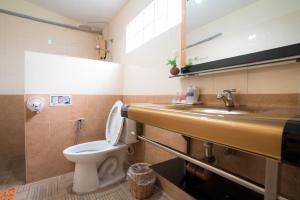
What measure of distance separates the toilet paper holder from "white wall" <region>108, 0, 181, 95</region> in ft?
3.31

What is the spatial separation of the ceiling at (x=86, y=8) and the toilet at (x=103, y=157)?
147 cm

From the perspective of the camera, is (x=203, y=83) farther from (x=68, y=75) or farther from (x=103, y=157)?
(x=68, y=75)

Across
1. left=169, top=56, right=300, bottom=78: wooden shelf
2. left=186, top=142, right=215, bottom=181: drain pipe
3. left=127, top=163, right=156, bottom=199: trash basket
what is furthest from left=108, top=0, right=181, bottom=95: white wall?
left=127, top=163, right=156, bottom=199: trash basket

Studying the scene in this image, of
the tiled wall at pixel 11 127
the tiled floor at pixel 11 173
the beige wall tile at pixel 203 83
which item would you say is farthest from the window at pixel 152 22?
the tiled floor at pixel 11 173

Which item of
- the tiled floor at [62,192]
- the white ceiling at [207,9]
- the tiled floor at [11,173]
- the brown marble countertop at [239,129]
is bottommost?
the tiled floor at [62,192]

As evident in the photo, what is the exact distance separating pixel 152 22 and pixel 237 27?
1014mm

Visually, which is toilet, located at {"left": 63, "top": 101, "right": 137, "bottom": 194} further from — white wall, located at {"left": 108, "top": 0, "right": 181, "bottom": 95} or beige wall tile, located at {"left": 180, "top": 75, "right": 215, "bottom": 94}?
beige wall tile, located at {"left": 180, "top": 75, "right": 215, "bottom": 94}

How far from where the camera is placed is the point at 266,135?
35cm

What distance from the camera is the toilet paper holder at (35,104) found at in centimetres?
161

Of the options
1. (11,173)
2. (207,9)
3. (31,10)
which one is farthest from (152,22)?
(11,173)

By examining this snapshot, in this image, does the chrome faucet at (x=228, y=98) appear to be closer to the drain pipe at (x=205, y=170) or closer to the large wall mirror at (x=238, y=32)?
the large wall mirror at (x=238, y=32)

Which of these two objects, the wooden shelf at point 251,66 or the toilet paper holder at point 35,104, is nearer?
the wooden shelf at point 251,66

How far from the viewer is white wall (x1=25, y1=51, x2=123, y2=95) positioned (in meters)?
1.65

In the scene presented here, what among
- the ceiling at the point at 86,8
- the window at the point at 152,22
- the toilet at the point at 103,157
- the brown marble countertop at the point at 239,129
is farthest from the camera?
the ceiling at the point at 86,8
